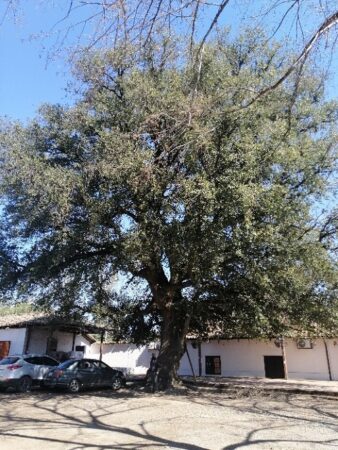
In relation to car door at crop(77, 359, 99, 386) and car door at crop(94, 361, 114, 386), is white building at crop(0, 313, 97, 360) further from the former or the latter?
car door at crop(77, 359, 99, 386)

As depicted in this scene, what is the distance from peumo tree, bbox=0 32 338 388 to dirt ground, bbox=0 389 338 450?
3703 mm

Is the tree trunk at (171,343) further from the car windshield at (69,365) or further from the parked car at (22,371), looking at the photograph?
the parked car at (22,371)

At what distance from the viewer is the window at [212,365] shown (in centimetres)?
3584

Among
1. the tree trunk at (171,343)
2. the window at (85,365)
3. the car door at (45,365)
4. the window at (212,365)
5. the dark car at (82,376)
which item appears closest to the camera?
the tree trunk at (171,343)

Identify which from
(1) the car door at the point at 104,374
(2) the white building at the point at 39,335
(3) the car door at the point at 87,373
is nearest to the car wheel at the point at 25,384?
(3) the car door at the point at 87,373

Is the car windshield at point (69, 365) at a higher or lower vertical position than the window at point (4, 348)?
lower

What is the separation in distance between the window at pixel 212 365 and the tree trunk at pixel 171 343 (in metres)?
16.8

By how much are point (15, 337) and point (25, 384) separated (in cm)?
980

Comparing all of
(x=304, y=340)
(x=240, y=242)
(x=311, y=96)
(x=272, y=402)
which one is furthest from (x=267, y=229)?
(x=304, y=340)

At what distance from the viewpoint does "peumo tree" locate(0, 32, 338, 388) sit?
48.0ft

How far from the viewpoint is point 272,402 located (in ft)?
49.6

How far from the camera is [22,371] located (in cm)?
1970

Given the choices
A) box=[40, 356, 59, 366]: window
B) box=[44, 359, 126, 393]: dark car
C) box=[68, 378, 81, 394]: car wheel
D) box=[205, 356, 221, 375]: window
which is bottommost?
box=[68, 378, 81, 394]: car wheel

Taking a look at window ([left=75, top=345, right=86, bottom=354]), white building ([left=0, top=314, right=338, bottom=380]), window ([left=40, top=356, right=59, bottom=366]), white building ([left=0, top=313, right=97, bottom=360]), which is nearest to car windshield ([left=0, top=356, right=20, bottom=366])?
window ([left=40, top=356, right=59, bottom=366])
